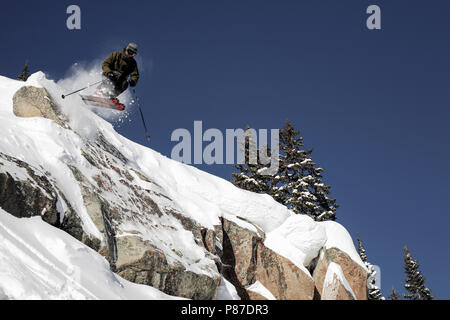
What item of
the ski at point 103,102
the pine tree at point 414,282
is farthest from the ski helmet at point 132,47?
the pine tree at point 414,282

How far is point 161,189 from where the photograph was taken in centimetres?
1443

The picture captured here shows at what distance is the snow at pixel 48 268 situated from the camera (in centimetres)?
491

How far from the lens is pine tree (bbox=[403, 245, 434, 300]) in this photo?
38.2 m

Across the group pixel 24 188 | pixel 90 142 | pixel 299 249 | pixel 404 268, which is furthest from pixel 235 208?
pixel 404 268

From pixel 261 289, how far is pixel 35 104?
34.6 feet

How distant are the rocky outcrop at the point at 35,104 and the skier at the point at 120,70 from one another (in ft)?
5.81

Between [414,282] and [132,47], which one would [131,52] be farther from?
[414,282]

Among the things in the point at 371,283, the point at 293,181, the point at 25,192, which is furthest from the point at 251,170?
the point at 25,192

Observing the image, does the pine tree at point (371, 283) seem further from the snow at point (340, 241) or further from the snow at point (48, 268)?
the snow at point (48, 268)
